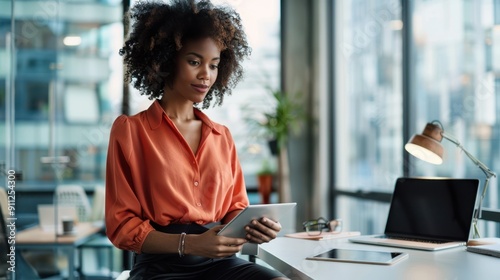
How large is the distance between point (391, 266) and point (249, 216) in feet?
1.39

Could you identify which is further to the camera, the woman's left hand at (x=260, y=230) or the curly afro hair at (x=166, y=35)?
the curly afro hair at (x=166, y=35)

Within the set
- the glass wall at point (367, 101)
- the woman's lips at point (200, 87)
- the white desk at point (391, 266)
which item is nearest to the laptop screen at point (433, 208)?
the white desk at point (391, 266)

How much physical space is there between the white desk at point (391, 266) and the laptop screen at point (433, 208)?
0.13 meters

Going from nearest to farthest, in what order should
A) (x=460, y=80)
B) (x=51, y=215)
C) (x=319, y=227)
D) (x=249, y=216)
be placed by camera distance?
(x=249, y=216), (x=319, y=227), (x=460, y=80), (x=51, y=215)

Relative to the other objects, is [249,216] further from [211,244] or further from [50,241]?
[50,241]

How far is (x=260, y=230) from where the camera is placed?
72.6 inches

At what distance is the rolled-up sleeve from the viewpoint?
6.17ft

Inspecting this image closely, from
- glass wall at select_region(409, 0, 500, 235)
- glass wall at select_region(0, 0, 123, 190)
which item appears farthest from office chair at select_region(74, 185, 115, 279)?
glass wall at select_region(409, 0, 500, 235)

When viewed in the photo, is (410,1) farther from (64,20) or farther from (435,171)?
(64,20)

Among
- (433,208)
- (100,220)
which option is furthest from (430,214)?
(100,220)

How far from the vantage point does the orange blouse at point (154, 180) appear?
6.28ft

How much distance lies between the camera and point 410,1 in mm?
4543

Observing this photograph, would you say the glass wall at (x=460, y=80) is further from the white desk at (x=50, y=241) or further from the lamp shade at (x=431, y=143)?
the white desk at (x=50, y=241)

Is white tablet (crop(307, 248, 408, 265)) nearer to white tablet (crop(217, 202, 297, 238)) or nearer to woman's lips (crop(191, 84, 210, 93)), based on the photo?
white tablet (crop(217, 202, 297, 238))
